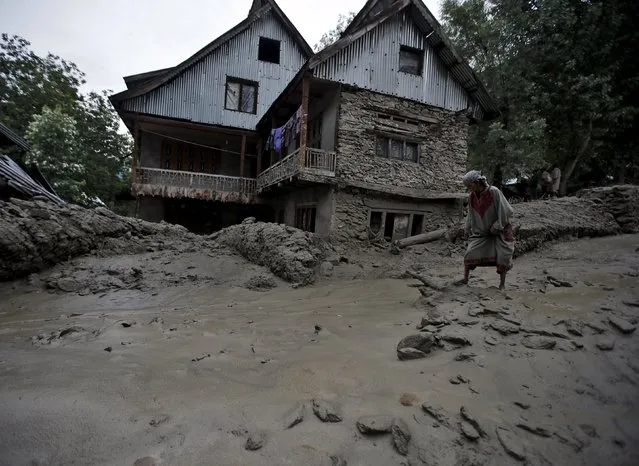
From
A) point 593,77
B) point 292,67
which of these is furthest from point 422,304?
point 593,77

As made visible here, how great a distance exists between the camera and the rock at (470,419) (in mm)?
1824

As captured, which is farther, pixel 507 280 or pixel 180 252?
pixel 180 252

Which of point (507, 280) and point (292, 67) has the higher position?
point (292, 67)

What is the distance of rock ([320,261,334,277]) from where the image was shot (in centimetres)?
748

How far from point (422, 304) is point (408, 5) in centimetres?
1108

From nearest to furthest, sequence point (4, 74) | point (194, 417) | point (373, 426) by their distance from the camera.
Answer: point (373, 426)
point (194, 417)
point (4, 74)

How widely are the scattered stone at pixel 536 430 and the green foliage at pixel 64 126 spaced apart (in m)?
17.9

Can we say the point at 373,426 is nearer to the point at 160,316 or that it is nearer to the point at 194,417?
the point at 194,417

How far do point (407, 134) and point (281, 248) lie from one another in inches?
269

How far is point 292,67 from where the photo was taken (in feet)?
54.5

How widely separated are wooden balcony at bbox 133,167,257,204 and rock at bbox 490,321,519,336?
41.9ft

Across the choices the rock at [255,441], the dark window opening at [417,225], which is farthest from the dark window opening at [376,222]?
the rock at [255,441]

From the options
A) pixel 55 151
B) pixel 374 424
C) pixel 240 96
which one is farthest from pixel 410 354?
pixel 55 151

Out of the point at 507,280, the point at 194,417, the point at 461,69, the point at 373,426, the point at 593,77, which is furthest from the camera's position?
the point at 593,77
